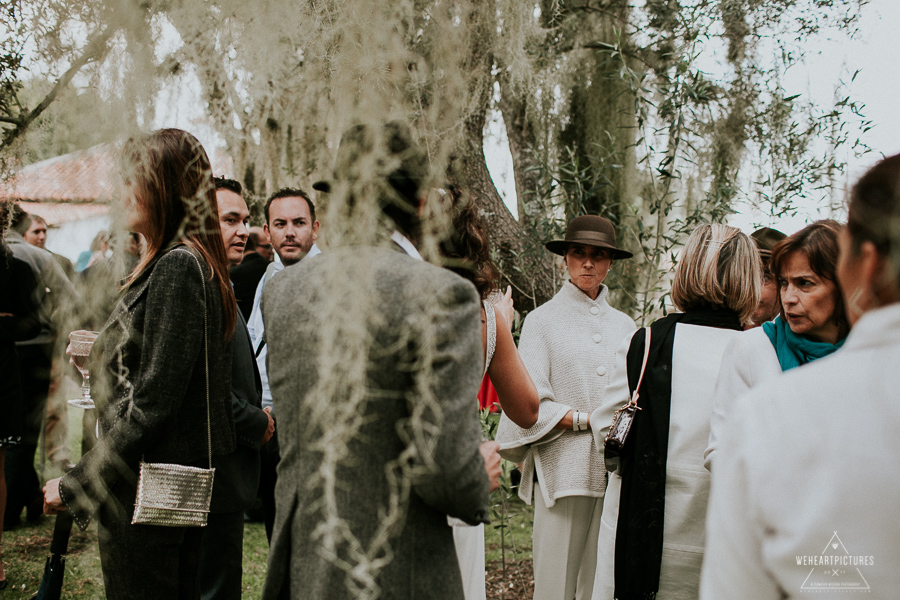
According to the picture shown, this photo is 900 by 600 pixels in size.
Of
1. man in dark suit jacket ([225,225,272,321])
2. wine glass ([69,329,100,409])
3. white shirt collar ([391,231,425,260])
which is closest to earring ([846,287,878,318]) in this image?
white shirt collar ([391,231,425,260])

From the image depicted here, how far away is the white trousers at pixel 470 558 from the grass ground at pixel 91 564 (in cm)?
70

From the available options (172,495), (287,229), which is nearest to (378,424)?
(172,495)

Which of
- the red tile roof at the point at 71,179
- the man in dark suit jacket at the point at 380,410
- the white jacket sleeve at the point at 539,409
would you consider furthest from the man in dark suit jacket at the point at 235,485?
the white jacket sleeve at the point at 539,409

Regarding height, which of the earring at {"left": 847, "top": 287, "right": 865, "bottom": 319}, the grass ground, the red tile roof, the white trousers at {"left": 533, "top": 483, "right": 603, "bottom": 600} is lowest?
the grass ground

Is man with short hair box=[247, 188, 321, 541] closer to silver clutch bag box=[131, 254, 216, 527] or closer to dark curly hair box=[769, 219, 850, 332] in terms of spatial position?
silver clutch bag box=[131, 254, 216, 527]

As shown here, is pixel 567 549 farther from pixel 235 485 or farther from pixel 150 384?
pixel 150 384

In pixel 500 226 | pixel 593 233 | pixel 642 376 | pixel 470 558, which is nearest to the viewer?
pixel 470 558

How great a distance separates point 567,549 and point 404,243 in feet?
5.24

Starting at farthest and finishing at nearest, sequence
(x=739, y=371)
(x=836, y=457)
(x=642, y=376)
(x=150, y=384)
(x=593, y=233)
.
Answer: (x=593, y=233)
(x=642, y=376)
(x=739, y=371)
(x=150, y=384)
(x=836, y=457)

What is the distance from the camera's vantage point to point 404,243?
3.60ft

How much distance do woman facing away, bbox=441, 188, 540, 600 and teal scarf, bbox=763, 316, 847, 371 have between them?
0.64 metres

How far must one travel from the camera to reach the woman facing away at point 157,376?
1.34 meters

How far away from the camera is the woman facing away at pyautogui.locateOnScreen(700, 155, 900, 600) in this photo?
24.6 inches

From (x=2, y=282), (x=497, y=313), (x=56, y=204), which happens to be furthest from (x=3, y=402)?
(x=497, y=313)
